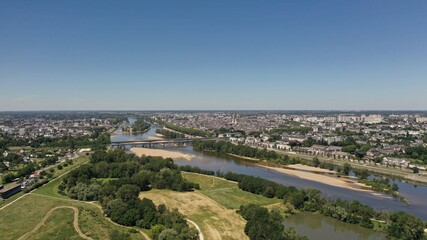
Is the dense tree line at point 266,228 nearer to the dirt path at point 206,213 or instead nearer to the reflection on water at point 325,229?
the dirt path at point 206,213

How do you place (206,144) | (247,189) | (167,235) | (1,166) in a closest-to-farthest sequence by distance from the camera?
(167,235) < (247,189) < (1,166) < (206,144)

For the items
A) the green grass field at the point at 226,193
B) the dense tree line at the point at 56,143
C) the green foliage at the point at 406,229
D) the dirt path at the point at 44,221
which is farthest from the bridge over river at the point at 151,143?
the green foliage at the point at 406,229

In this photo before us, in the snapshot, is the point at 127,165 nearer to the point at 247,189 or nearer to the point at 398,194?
the point at 247,189

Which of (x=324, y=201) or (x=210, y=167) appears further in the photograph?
(x=210, y=167)

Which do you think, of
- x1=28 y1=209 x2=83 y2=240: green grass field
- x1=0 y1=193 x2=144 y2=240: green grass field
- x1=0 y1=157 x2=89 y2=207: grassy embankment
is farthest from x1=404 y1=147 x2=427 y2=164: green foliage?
x1=0 y1=157 x2=89 y2=207: grassy embankment

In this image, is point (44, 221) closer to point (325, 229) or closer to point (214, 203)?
point (214, 203)

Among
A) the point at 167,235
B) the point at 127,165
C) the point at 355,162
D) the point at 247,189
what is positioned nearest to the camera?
the point at 167,235

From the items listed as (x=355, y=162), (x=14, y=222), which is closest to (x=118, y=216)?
(x=14, y=222)
